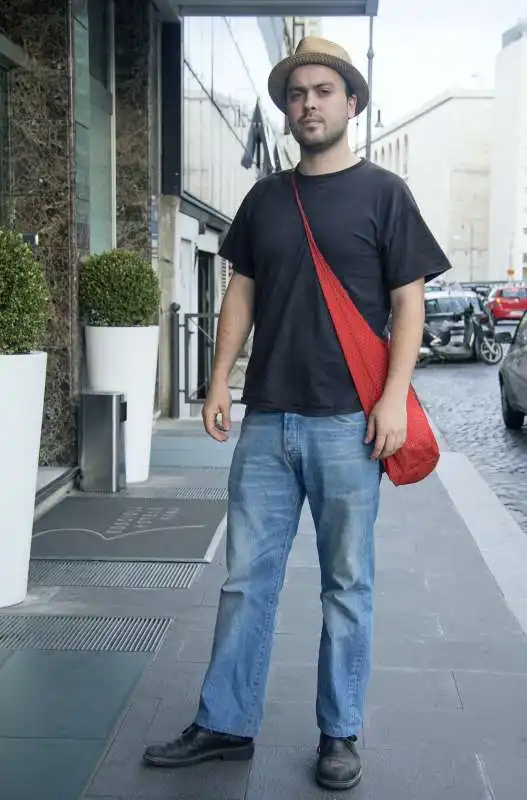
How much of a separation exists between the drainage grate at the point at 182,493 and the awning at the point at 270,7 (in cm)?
543

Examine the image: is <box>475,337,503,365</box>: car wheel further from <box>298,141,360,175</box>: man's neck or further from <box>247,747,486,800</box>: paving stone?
<box>298,141,360,175</box>: man's neck

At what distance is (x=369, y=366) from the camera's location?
320 cm

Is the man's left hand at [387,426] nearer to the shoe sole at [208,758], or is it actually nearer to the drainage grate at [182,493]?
the shoe sole at [208,758]

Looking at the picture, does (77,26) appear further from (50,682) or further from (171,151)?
(50,682)

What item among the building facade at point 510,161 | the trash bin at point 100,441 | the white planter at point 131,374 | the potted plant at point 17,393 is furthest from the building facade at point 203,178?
the building facade at point 510,161

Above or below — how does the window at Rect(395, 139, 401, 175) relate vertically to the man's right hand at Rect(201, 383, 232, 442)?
above

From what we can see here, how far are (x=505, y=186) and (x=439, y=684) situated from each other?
12022 cm

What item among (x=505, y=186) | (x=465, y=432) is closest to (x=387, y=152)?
(x=505, y=186)

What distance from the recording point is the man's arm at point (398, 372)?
10.3 ft

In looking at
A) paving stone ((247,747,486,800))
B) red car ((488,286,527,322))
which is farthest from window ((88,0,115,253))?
red car ((488,286,527,322))

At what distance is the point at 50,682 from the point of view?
13.2 ft

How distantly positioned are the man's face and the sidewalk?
1853 millimetres

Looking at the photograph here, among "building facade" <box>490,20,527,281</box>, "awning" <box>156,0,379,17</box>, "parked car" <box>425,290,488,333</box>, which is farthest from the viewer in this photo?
"building facade" <box>490,20,527,281</box>

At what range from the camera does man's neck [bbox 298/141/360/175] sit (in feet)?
10.5
